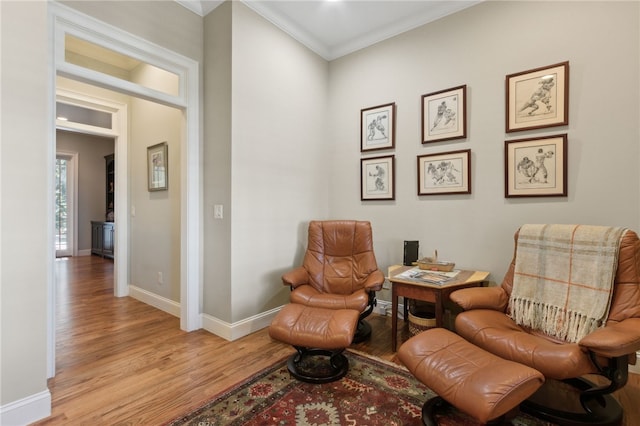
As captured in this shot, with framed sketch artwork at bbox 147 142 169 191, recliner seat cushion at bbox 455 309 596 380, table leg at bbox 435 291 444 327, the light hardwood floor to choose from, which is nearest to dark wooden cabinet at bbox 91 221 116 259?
the light hardwood floor

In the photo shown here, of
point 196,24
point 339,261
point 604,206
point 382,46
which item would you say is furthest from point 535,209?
point 196,24

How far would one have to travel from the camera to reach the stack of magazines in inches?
93.4

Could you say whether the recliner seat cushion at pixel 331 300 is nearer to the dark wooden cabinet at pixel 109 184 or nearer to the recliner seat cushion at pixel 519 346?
the recliner seat cushion at pixel 519 346

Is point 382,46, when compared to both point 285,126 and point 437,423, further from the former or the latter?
point 437,423

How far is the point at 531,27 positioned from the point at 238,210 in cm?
286

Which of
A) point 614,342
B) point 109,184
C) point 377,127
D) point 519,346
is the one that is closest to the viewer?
point 614,342

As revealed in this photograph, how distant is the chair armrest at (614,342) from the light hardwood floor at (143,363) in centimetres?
57

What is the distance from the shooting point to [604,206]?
2191mm

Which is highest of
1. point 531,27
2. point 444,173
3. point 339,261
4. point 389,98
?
point 531,27

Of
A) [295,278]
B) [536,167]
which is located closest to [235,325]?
[295,278]

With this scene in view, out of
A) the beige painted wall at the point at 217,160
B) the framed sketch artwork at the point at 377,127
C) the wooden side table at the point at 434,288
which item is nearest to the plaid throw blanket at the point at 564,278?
the wooden side table at the point at 434,288

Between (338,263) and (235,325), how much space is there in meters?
1.09

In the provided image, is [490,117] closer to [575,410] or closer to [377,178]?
[377,178]

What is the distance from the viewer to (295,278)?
2711 mm
